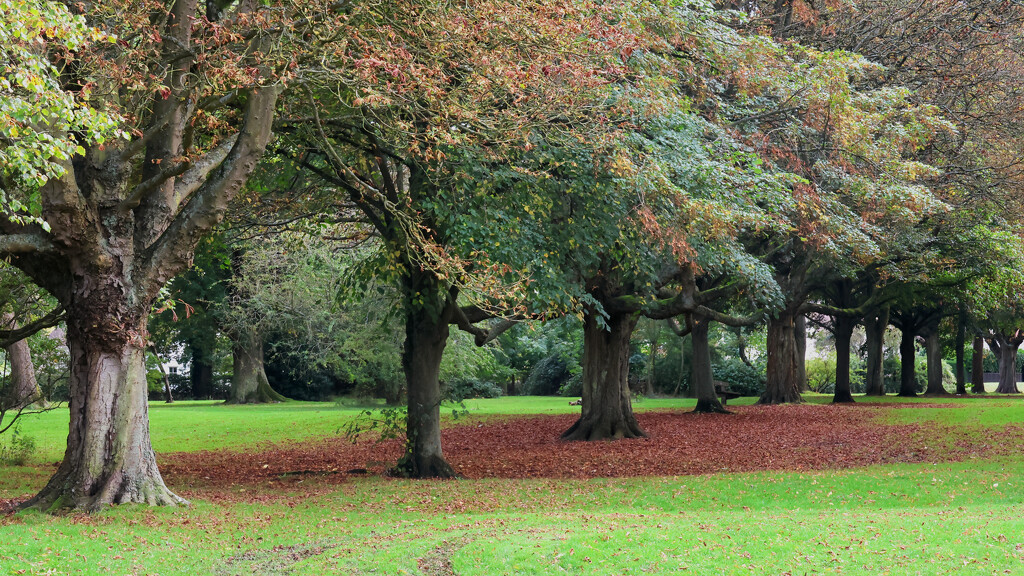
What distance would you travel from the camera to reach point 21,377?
1869 cm

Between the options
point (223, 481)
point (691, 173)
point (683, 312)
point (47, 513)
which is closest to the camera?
point (47, 513)

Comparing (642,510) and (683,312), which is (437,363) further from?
(683,312)

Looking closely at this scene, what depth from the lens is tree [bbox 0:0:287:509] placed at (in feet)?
35.1

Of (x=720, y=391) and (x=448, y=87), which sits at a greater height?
(x=448, y=87)

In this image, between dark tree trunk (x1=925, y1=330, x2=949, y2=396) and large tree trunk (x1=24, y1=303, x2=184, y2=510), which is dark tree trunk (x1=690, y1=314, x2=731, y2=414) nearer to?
dark tree trunk (x1=925, y1=330, x2=949, y2=396)

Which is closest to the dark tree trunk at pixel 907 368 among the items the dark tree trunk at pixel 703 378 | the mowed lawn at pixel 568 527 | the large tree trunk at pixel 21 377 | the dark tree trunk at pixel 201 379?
the dark tree trunk at pixel 703 378

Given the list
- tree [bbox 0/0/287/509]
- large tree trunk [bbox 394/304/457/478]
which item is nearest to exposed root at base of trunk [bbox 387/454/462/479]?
large tree trunk [bbox 394/304/457/478]

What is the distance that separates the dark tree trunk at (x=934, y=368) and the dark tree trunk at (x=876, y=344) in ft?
12.1

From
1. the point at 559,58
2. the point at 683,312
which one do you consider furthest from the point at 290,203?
the point at 683,312

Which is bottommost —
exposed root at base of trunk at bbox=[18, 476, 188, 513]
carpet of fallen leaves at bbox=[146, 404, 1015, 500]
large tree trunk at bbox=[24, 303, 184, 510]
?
carpet of fallen leaves at bbox=[146, 404, 1015, 500]

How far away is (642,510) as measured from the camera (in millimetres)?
12164

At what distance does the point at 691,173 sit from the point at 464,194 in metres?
3.82

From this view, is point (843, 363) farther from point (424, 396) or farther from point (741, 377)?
point (424, 396)

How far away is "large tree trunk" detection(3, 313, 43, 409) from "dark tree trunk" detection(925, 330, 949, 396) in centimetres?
4197
